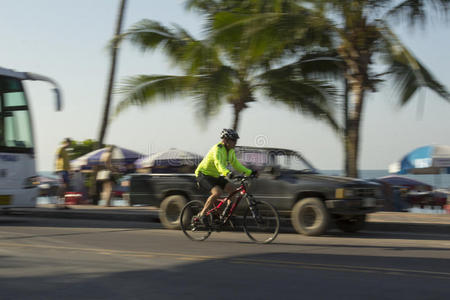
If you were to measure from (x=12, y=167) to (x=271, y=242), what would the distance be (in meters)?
6.25

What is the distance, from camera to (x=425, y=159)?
20.1 m

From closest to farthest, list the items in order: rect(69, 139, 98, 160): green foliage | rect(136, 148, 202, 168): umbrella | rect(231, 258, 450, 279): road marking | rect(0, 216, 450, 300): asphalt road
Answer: rect(0, 216, 450, 300): asphalt road < rect(231, 258, 450, 279): road marking < rect(136, 148, 202, 168): umbrella < rect(69, 139, 98, 160): green foliage

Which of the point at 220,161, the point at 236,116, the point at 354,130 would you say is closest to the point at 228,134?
the point at 220,161

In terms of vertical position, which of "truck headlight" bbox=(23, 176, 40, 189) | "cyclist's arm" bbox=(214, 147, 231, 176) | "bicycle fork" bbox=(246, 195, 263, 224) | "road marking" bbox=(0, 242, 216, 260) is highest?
"cyclist's arm" bbox=(214, 147, 231, 176)

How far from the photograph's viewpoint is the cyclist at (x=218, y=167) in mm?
8633

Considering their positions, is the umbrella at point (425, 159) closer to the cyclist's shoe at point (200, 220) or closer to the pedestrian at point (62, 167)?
the pedestrian at point (62, 167)

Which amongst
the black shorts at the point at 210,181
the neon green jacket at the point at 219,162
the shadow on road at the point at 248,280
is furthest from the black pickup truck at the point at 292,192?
the shadow on road at the point at 248,280

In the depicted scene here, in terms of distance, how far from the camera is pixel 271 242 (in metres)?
8.74

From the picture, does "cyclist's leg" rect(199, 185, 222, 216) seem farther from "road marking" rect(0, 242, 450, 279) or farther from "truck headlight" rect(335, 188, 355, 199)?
"truck headlight" rect(335, 188, 355, 199)

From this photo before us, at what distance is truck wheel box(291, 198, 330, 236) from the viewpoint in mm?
9711

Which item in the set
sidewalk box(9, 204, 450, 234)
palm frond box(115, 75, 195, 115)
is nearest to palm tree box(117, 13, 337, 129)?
palm frond box(115, 75, 195, 115)

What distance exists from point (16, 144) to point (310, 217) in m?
6.61

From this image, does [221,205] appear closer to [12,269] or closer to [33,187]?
[12,269]

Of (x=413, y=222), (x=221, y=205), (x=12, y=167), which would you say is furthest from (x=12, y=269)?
(x=413, y=222)
